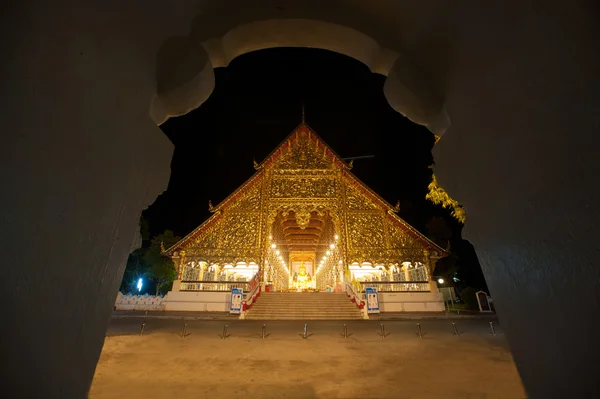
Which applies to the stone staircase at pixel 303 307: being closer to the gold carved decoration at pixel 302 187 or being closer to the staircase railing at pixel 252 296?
the staircase railing at pixel 252 296

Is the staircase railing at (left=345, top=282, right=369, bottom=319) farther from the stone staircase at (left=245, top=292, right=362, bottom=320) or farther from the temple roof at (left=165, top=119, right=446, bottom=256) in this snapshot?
the temple roof at (left=165, top=119, right=446, bottom=256)

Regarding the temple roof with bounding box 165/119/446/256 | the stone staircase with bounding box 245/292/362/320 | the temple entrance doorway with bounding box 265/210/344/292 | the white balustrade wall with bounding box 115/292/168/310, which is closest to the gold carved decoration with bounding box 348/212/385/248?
the temple roof with bounding box 165/119/446/256

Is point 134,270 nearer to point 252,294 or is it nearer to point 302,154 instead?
point 252,294

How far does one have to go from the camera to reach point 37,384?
64 cm

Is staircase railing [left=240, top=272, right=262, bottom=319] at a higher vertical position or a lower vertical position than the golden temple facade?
lower

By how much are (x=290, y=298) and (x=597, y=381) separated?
10691 millimetres

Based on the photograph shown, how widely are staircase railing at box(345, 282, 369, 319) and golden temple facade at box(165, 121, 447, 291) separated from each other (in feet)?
1.24

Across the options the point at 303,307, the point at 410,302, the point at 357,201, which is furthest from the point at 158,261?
the point at 410,302

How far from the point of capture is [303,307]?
32.0 ft

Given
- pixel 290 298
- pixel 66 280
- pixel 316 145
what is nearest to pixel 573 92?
pixel 66 280

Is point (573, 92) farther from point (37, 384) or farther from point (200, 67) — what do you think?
point (37, 384)

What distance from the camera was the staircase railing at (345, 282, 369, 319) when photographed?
30.6 feet

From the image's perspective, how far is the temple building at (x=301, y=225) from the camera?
11117mm

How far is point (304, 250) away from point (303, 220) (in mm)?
11289
